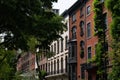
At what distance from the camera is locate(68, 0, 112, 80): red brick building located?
53.9 metres

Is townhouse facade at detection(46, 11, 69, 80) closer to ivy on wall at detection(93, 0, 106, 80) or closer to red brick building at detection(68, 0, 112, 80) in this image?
red brick building at detection(68, 0, 112, 80)

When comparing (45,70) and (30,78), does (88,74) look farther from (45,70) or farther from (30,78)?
(45,70)

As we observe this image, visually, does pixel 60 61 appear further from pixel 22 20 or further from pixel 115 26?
pixel 22 20

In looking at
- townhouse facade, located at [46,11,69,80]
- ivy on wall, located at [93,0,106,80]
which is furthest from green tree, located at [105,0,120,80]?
townhouse facade, located at [46,11,69,80]

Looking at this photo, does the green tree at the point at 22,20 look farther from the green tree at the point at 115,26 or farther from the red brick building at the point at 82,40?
the red brick building at the point at 82,40

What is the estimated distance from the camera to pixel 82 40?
60.6 meters

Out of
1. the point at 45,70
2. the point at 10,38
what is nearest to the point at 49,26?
the point at 10,38

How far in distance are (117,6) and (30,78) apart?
25.9 m

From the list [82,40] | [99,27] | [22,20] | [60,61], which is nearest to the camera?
[22,20]

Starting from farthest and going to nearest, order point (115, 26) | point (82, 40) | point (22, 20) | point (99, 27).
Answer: point (82, 40)
point (99, 27)
point (115, 26)
point (22, 20)

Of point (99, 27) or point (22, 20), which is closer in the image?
point (22, 20)

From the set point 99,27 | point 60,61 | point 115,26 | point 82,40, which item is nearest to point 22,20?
point 115,26

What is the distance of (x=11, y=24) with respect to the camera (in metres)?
14.0

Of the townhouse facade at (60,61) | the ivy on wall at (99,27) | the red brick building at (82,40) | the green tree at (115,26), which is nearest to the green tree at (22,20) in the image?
the green tree at (115,26)
